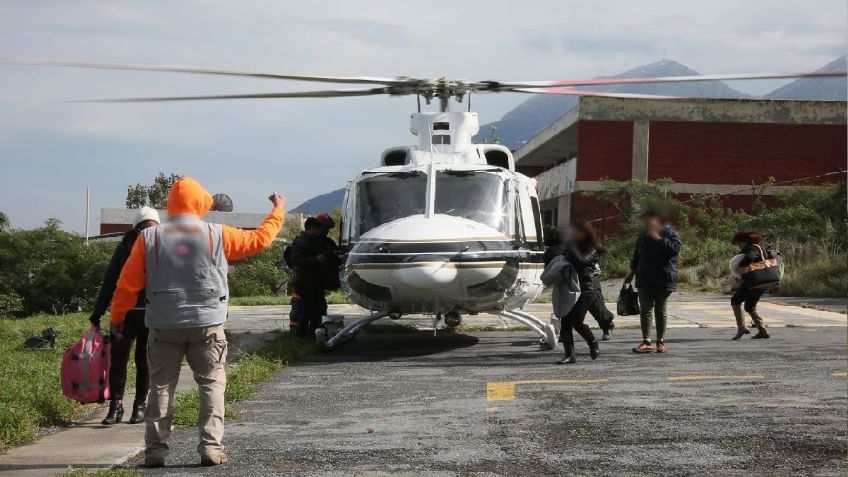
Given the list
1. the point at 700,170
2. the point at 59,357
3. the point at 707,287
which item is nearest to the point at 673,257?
the point at 59,357

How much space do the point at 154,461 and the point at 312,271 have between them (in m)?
7.45

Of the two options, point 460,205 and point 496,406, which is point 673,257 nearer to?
point 460,205

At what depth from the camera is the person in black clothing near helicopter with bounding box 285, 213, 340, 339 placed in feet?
44.0

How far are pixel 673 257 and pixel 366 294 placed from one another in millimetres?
3704

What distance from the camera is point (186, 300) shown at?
630cm

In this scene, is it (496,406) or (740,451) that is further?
(496,406)

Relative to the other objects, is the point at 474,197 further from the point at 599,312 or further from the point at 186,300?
the point at 186,300

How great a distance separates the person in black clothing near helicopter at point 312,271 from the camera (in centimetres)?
1341

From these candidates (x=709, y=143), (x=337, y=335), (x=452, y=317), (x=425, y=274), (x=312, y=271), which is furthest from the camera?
(x=709, y=143)

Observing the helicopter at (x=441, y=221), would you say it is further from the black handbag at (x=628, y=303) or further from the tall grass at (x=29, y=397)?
the tall grass at (x=29, y=397)

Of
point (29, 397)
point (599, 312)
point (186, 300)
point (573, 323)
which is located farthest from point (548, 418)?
point (599, 312)

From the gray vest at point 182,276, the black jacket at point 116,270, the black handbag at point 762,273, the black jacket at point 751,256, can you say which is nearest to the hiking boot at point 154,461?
the gray vest at point 182,276

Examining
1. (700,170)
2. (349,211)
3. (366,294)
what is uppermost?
(700,170)

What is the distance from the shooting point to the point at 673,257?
468 inches
